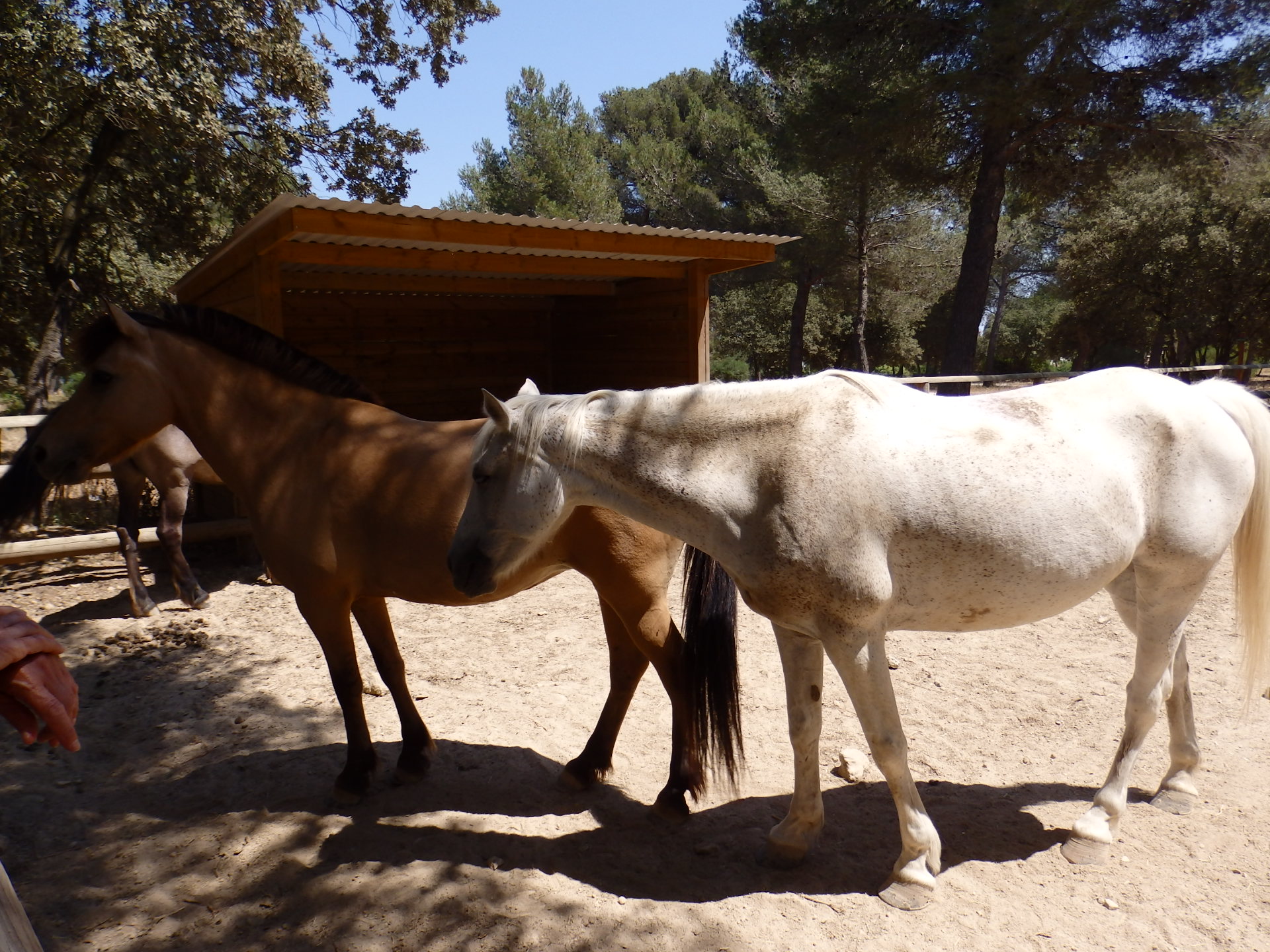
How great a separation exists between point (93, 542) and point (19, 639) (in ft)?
19.8

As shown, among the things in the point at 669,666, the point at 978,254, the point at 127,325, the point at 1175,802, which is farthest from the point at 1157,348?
the point at 127,325

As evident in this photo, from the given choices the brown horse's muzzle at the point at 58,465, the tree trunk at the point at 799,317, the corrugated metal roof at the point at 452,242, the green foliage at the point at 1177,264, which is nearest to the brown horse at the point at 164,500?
the corrugated metal roof at the point at 452,242

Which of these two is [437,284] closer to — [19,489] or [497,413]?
[19,489]

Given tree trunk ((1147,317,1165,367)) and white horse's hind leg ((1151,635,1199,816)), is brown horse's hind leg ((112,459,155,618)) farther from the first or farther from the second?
tree trunk ((1147,317,1165,367))

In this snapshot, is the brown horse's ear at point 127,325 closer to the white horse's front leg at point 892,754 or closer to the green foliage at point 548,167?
the white horse's front leg at point 892,754

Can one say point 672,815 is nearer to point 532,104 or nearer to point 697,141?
point 697,141

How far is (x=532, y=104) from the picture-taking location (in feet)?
86.0

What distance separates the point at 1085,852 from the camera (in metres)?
2.61

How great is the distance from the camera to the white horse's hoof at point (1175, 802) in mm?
2857

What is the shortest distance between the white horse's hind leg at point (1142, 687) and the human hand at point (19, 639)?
3.01m

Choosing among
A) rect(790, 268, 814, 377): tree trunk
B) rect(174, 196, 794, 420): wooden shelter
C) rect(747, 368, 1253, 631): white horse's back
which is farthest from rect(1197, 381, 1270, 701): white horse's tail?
rect(790, 268, 814, 377): tree trunk

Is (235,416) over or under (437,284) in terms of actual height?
under

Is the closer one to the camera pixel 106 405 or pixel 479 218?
pixel 106 405

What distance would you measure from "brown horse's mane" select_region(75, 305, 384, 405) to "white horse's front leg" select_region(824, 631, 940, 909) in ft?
7.89
